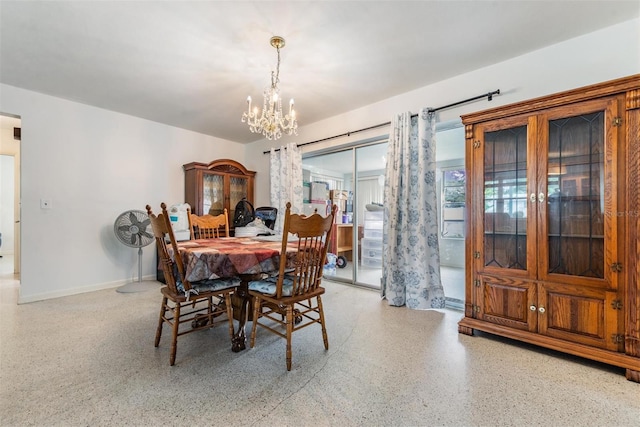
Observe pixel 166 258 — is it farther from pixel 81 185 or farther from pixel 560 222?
pixel 560 222

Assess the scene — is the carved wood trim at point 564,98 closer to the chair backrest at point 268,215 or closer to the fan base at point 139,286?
the chair backrest at point 268,215

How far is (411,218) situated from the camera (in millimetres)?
2896

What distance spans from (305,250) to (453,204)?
2800 mm

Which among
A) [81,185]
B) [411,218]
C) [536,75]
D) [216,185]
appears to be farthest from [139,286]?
[536,75]

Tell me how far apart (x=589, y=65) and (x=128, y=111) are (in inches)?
189

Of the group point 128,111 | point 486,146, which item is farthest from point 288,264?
point 128,111

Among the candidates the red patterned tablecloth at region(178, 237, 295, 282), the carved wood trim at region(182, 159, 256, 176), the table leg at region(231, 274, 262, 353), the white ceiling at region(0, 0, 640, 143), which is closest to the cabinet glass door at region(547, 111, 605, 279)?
the white ceiling at region(0, 0, 640, 143)

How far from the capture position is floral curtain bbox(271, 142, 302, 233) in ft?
13.5

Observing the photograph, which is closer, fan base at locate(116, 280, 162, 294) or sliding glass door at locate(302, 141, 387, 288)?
fan base at locate(116, 280, 162, 294)

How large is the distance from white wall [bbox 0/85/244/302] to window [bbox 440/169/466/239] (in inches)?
160

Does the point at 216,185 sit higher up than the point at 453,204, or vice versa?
the point at 216,185

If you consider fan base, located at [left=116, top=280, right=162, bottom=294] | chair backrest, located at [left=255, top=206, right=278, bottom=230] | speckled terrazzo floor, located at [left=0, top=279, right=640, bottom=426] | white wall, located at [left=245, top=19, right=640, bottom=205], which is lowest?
speckled terrazzo floor, located at [left=0, top=279, right=640, bottom=426]

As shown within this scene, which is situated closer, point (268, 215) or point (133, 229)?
point (133, 229)

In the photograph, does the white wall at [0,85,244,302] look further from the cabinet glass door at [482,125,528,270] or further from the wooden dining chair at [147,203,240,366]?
the cabinet glass door at [482,125,528,270]
